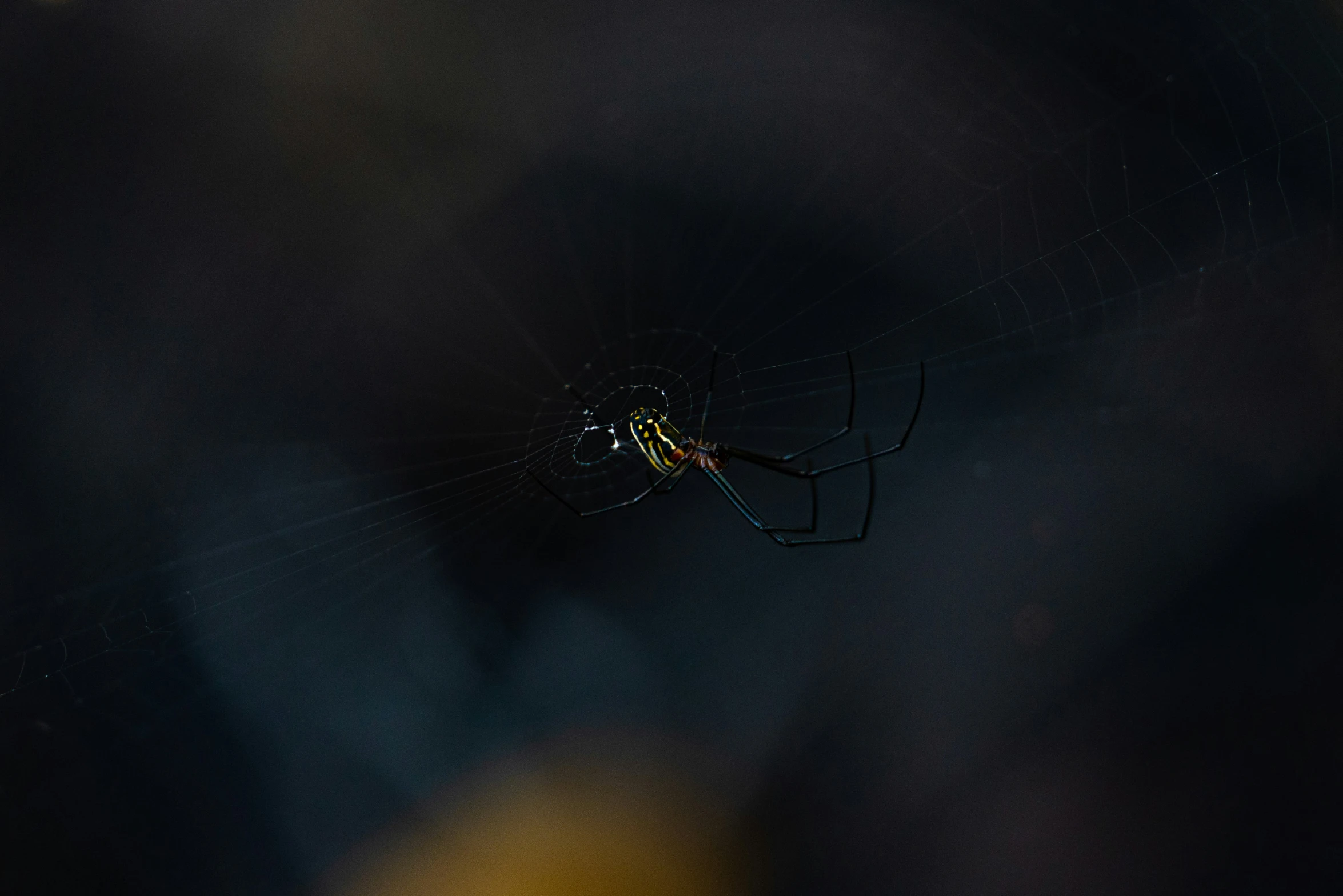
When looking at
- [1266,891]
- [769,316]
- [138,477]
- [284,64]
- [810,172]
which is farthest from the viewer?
[1266,891]

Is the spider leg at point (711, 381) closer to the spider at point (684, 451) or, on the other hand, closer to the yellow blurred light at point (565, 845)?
the spider at point (684, 451)

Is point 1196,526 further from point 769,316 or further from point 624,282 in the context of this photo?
point 624,282

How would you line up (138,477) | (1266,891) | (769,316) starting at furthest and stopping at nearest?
(1266,891) < (769,316) < (138,477)

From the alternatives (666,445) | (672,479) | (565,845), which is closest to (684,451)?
(666,445)

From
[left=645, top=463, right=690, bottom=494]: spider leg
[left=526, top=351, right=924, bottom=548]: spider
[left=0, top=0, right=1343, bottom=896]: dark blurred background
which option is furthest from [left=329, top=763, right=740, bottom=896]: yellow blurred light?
[left=526, top=351, right=924, bottom=548]: spider

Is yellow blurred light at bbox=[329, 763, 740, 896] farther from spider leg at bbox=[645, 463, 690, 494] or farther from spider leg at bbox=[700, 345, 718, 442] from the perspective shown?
spider leg at bbox=[700, 345, 718, 442]

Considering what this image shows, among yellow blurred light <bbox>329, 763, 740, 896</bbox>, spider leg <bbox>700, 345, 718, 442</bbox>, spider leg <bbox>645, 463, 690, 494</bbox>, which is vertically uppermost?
spider leg <bbox>700, 345, 718, 442</bbox>

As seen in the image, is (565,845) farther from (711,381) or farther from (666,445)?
(711,381)

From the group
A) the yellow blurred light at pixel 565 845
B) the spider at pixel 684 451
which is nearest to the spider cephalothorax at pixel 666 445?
the spider at pixel 684 451

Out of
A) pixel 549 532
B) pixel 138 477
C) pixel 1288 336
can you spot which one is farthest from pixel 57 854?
pixel 1288 336
